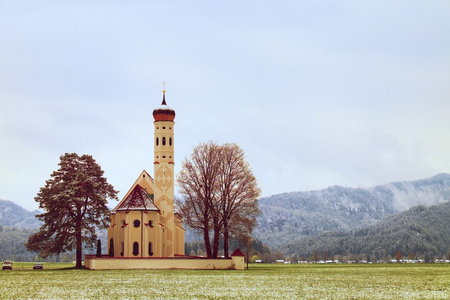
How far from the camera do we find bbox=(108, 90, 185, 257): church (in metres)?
82.2

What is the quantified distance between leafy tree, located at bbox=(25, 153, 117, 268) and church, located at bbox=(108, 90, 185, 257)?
23.0ft

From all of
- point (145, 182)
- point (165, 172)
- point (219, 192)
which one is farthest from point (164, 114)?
point (219, 192)

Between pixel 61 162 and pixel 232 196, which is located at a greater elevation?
pixel 61 162

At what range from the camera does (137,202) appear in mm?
83750

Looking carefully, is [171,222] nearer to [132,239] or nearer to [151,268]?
[132,239]

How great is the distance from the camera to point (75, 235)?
73.4m

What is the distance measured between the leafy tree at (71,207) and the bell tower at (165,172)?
11263 millimetres

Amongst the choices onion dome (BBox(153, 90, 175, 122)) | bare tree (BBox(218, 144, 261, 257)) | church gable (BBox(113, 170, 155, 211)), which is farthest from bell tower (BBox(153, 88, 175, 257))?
bare tree (BBox(218, 144, 261, 257))

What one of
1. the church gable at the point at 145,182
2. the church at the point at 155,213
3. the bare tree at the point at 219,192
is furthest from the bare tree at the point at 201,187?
→ the church gable at the point at 145,182

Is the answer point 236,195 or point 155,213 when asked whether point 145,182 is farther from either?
point 236,195

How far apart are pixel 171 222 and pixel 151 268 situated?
18.0 metres

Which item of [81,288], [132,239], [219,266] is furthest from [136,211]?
[81,288]

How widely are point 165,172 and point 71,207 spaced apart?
16959mm

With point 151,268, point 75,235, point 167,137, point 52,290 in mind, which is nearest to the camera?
point 52,290
